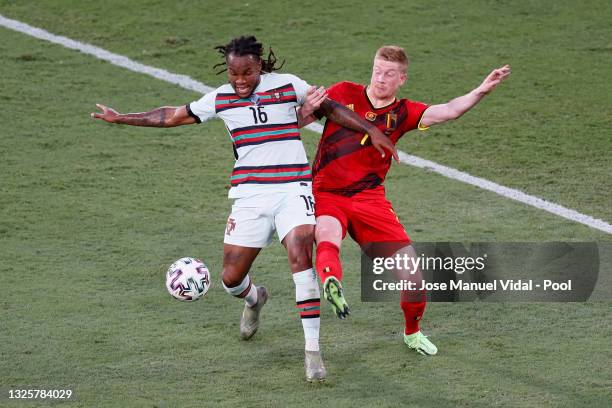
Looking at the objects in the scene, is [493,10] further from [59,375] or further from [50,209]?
[59,375]

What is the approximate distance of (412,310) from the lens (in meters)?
7.83

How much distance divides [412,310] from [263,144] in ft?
4.79

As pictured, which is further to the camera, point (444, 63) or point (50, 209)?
point (444, 63)

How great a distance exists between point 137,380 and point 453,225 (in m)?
3.75

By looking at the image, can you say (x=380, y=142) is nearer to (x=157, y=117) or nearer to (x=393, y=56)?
(x=393, y=56)

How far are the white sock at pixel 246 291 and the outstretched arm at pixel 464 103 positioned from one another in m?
1.59

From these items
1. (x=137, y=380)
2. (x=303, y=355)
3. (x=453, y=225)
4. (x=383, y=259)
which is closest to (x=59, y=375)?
(x=137, y=380)

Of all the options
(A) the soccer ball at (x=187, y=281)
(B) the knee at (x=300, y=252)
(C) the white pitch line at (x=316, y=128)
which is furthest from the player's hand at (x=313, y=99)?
(C) the white pitch line at (x=316, y=128)

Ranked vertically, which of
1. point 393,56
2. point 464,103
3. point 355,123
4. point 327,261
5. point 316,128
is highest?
point 393,56

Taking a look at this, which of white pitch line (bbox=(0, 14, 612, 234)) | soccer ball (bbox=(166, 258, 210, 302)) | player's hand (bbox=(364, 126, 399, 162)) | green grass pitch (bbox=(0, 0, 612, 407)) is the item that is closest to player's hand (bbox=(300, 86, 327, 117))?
player's hand (bbox=(364, 126, 399, 162))

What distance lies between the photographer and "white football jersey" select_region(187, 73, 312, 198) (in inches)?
302

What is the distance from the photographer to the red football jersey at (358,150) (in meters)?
7.93

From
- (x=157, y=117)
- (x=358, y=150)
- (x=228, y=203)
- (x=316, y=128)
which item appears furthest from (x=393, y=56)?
(x=316, y=128)

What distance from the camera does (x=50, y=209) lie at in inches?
413
